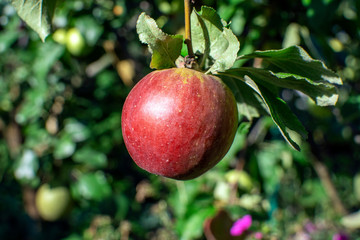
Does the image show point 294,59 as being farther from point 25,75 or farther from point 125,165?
point 125,165

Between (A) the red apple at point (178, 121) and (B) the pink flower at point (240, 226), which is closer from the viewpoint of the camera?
(A) the red apple at point (178, 121)

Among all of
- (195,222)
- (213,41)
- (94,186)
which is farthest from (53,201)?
(213,41)

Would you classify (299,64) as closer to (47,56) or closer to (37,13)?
(37,13)

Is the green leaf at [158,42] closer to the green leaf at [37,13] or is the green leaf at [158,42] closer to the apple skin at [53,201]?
the green leaf at [37,13]

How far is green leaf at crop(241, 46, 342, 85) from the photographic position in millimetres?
477

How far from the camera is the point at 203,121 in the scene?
18.1 inches

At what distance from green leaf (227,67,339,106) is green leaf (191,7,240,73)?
0.06 feet

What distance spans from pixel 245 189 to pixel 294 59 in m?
0.77

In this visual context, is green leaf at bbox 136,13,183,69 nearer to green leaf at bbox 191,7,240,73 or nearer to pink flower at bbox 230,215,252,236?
green leaf at bbox 191,7,240,73

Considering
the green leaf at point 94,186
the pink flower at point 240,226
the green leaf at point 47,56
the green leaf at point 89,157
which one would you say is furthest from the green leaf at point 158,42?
the green leaf at point 94,186

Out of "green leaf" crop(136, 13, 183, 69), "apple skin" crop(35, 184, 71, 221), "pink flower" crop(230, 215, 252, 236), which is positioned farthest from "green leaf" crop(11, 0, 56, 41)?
"apple skin" crop(35, 184, 71, 221)

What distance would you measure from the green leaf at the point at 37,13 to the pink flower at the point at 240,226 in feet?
1.99

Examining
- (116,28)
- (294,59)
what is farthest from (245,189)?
(294,59)

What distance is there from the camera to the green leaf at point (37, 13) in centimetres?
54
